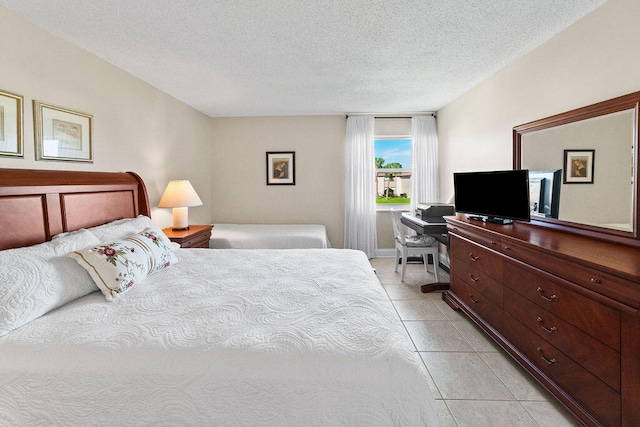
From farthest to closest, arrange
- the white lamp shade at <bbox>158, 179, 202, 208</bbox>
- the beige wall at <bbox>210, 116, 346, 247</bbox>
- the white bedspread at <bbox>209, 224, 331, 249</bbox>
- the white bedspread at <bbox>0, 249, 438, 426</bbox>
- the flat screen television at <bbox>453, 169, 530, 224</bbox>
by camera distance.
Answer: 1. the beige wall at <bbox>210, 116, 346, 247</bbox>
2. the white bedspread at <bbox>209, 224, 331, 249</bbox>
3. the white lamp shade at <bbox>158, 179, 202, 208</bbox>
4. the flat screen television at <bbox>453, 169, 530, 224</bbox>
5. the white bedspread at <bbox>0, 249, 438, 426</bbox>

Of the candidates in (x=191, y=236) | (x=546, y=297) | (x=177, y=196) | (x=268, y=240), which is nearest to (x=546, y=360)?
(x=546, y=297)

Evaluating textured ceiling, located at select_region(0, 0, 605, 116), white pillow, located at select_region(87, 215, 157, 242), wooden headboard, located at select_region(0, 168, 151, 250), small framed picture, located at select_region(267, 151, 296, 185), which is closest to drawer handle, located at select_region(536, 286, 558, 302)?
textured ceiling, located at select_region(0, 0, 605, 116)

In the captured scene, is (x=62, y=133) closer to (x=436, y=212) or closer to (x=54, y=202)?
(x=54, y=202)

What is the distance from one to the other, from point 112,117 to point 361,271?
9.06 feet

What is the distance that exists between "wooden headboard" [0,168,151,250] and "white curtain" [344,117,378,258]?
126 inches

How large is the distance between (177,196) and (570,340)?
370 centimetres

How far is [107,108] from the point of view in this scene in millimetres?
2865

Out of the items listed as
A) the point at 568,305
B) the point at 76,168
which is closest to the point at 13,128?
the point at 76,168

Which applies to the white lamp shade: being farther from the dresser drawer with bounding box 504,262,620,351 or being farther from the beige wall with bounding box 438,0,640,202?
the beige wall with bounding box 438,0,640,202

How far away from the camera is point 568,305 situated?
67.2 inches

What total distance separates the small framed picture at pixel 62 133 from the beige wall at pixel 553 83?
154 inches

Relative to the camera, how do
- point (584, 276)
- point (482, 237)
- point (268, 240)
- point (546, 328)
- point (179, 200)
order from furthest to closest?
point (268, 240), point (179, 200), point (482, 237), point (546, 328), point (584, 276)

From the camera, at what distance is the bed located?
3.42ft

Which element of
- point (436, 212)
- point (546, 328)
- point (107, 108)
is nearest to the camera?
point (546, 328)
